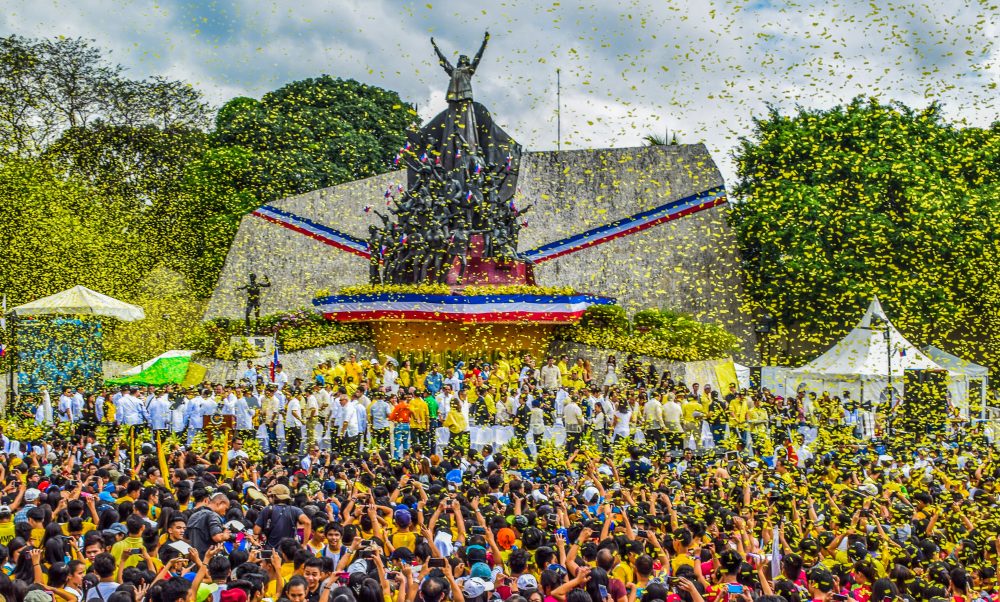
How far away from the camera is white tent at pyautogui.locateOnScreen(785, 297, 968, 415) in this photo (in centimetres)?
1739

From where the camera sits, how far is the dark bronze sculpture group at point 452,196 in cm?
2312

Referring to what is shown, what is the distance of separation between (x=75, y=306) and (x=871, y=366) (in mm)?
14819

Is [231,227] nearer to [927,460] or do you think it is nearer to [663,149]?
[663,149]

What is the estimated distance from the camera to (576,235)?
97.7 feet

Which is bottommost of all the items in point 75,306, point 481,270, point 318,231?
point 75,306

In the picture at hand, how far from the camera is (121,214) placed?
1207 inches

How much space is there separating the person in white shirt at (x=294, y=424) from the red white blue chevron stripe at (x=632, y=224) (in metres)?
14.5

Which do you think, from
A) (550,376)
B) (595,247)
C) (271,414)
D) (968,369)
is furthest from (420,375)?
(595,247)

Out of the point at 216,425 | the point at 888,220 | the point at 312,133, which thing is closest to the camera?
the point at 216,425

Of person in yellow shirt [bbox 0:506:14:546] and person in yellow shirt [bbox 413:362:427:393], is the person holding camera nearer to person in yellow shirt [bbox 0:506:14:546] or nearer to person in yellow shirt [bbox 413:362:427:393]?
person in yellow shirt [bbox 0:506:14:546]

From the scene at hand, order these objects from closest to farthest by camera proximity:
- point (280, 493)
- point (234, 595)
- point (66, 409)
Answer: point (234, 595) → point (280, 493) → point (66, 409)

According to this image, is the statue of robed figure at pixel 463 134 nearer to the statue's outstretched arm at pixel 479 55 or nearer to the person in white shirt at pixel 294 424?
the statue's outstretched arm at pixel 479 55

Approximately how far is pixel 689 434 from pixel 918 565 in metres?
7.97

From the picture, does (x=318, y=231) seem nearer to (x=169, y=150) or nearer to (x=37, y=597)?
(x=169, y=150)
